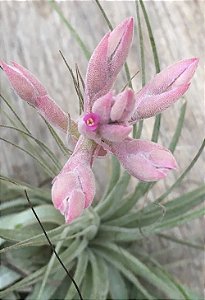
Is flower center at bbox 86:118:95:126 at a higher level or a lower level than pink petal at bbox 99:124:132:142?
higher

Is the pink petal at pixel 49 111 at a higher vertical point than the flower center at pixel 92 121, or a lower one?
higher

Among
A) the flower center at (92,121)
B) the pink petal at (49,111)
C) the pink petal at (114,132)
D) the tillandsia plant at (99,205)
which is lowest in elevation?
the tillandsia plant at (99,205)

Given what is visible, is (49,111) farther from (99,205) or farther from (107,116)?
(99,205)

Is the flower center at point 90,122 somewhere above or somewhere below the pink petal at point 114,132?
above

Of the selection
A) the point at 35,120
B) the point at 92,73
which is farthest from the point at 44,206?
the point at 92,73

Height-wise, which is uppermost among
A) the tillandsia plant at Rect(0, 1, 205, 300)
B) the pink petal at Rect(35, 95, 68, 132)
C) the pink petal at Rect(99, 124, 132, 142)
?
the pink petal at Rect(35, 95, 68, 132)

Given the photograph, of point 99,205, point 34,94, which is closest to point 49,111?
point 34,94
